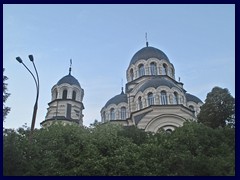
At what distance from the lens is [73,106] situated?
1323 inches

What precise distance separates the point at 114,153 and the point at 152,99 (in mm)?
13726

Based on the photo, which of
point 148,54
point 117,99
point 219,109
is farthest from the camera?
point 117,99

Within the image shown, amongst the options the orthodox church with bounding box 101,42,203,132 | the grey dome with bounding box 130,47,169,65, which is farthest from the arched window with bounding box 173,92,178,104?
the grey dome with bounding box 130,47,169,65

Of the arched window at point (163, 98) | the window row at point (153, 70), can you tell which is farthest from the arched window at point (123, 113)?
the arched window at point (163, 98)

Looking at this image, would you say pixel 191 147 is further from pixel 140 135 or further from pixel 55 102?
pixel 55 102

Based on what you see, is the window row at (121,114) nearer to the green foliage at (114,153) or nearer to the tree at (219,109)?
the tree at (219,109)

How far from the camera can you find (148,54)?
34000mm

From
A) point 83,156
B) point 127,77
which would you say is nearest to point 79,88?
point 127,77

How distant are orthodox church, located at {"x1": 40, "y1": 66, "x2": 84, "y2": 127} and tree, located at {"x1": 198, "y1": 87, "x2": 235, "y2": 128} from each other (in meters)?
15.4

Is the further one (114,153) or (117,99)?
(117,99)

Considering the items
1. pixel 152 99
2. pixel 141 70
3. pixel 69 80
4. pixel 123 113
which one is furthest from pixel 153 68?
pixel 69 80

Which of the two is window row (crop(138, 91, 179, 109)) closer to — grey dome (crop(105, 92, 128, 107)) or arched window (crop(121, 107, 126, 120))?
arched window (crop(121, 107, 126, 120))

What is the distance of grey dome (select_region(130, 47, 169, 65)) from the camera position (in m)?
33.8

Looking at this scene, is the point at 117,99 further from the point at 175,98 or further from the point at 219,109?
the point at 219,109
